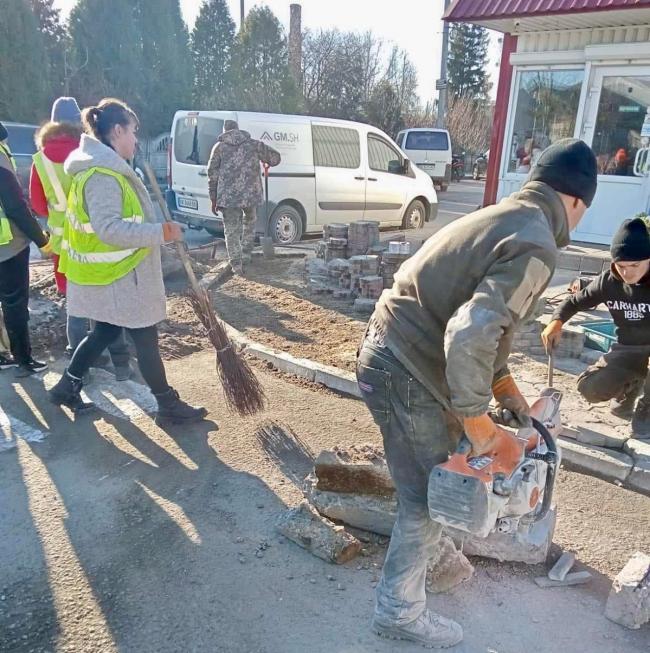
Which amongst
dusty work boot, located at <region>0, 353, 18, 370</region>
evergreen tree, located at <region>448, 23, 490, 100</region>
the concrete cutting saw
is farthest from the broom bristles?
evergreen tree, located at <region>448, 23, 490, 100</region>

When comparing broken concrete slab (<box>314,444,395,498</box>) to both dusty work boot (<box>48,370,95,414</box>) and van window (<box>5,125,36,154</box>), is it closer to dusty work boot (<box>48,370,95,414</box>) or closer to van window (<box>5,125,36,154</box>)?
dusty work boot (<box>48,370,95,414</box>)

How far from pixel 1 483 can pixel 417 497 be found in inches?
95.9

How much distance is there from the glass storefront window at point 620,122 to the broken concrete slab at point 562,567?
681 centimetres

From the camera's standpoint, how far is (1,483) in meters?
3.30

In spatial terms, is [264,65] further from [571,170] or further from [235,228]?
[571,170]

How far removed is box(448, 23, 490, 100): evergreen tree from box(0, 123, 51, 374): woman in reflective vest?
1794 inches

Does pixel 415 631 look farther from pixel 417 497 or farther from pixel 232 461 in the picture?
pixel 232 461

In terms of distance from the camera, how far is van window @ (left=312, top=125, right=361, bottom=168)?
1027cm

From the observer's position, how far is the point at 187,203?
9922 mm

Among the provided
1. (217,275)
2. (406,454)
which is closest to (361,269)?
(217,275)

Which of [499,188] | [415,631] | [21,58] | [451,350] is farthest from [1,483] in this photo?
[21,58]

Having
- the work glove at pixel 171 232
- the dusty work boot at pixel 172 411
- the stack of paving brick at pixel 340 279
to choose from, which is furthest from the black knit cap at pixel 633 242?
the stack of paving brick at pixel 340 279

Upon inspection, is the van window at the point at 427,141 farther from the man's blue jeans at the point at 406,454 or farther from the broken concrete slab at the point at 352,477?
the man's blue jeans at the point at 406,454

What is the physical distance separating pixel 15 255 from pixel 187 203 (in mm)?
5660
